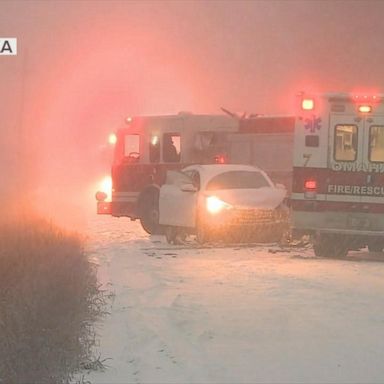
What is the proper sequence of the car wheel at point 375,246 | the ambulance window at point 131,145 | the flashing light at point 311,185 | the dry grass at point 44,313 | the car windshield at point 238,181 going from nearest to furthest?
the dry grass at point 44,313 → the flashing light at point 311,185 → the car wheel at point 375,246 → the car windshield at point 238,181 → the ambulance window at point 131,145

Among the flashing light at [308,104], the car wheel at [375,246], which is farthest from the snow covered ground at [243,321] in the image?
the flashing light at [308,104]

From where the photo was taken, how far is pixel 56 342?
5.65 meters

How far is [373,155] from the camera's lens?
516 inches

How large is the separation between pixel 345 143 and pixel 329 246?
176cm

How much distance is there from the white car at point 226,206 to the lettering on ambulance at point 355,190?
2.09m

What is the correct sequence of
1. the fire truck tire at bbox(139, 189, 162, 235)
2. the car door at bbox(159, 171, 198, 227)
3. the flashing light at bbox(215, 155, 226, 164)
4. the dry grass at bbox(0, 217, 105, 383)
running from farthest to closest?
the flashing light at bbox(215, 155, 226, 164) < the fire truck tire at bbox(139, 189, 162, 235) < the car door at bbox(159, 171, 198, 227) < the dry grass at bbox(0, 217, 105, 383)

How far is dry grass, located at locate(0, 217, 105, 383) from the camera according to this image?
541 cm

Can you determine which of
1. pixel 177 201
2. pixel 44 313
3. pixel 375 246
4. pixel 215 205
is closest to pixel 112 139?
pixel 177 201

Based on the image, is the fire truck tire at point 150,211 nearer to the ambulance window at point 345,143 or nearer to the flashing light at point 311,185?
the flashing light at point 311,185

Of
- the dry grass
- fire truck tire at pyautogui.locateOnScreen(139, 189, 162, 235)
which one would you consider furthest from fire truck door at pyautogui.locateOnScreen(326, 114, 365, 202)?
fire truck tire at pyautogui.locateOnScreen(139, 189, 162, 235)

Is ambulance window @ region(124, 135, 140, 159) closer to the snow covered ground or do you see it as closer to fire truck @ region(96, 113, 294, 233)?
fire truck @ region(96, 113, 294, 233)

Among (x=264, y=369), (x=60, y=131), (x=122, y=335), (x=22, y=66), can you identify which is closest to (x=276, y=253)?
(x=122, y=335)

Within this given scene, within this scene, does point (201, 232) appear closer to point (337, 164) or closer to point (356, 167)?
point (337, 164)

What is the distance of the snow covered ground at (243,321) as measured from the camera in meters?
6.15
